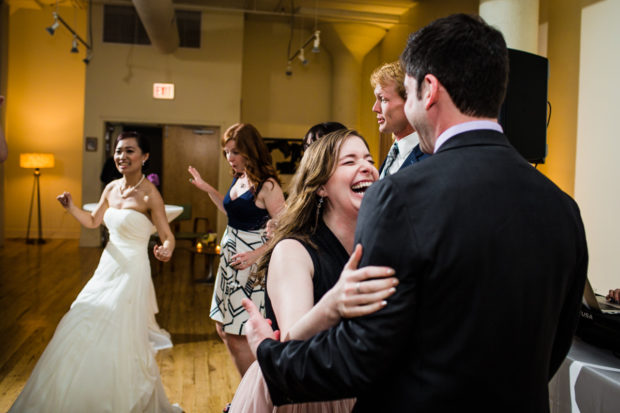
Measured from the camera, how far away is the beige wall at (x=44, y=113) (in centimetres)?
1067

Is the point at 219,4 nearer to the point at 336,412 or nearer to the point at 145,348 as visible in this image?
the point at 145,348

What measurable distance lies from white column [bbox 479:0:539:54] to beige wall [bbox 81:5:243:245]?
257 inches

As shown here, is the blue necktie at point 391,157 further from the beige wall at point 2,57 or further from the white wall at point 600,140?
the beige wall at point 2,57

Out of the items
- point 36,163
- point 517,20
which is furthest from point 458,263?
point 36,163

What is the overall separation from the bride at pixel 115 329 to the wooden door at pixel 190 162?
6764mm

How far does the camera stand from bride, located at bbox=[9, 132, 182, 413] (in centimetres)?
270

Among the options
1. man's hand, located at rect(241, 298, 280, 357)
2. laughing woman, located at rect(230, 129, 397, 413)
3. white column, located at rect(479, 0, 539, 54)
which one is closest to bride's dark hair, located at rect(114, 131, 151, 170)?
laughing woman, located at rect(230, 129, 397, 413)

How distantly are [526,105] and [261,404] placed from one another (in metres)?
1.76

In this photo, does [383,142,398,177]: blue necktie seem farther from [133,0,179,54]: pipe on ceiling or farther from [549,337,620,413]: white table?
[133,0,179,54]: pipe on ceiling

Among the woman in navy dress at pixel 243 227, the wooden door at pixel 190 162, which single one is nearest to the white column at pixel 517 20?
the woman in navy dress at pixel 243 227

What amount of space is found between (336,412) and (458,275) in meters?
0.82

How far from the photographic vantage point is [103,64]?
983 cm

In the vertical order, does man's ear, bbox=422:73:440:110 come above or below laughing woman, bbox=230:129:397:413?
above

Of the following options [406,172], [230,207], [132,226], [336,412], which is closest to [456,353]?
[406,172]
